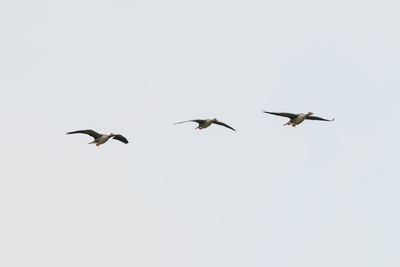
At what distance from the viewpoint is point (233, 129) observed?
124312mm

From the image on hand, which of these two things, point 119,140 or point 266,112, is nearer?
point 266,112

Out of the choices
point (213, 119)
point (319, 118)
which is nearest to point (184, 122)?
point (213, 119)

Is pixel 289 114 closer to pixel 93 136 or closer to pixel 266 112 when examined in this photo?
pixel 266 112

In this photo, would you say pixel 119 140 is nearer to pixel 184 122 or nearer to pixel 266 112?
pixel 184 122

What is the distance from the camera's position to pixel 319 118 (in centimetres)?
12306

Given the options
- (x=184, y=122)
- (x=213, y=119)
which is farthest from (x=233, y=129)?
(x=184, y=122)

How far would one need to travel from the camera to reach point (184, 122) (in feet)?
378

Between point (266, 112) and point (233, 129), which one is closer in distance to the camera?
point (266, 112)

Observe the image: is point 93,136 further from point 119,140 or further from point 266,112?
point 266,112

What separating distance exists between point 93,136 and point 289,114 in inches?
944

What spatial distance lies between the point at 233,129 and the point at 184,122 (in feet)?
36.2

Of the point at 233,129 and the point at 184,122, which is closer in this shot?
the point at 184,122

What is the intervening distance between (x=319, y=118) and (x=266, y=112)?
10620mm

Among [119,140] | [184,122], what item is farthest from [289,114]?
[119,140]
